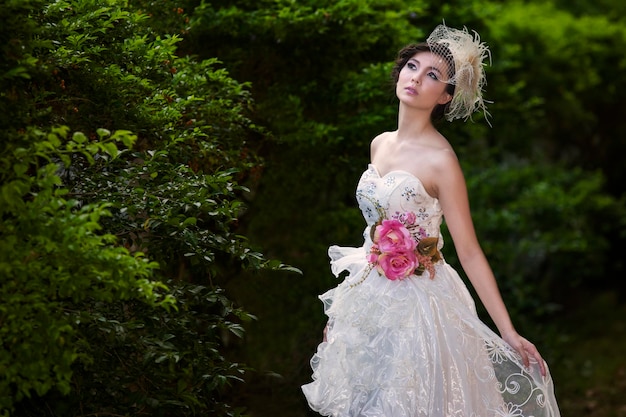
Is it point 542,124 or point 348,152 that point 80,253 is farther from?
point 542,124

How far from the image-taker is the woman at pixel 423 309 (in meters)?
3.38

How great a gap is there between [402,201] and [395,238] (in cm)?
13

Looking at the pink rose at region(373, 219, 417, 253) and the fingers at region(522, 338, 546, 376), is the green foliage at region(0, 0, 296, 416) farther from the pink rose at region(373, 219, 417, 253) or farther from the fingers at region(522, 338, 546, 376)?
the fingers at region(522, 338, 546, 376)

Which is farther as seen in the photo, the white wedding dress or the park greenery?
the white wedding dress

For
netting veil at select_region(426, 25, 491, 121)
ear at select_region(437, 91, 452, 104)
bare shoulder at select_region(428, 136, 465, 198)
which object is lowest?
bare shoulder at select_region(428, 136, 465, 198)

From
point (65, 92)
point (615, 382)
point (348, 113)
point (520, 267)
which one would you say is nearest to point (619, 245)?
point (520, 267)

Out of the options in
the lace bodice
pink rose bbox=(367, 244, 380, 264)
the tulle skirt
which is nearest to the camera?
the tulle skirt

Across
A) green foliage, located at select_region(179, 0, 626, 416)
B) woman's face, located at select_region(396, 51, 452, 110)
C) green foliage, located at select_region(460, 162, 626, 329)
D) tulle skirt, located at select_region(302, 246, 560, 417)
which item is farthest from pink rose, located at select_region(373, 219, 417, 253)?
green foliage, located at select_region(460, 162, 626, 329)

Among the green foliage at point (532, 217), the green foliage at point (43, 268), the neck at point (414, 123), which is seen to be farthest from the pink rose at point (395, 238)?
the green foliage at point (532, 217)

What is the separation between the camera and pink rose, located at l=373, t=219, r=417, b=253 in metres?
3.50

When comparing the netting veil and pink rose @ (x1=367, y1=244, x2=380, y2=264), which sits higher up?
the netting veil

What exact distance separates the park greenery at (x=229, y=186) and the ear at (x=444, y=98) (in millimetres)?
649

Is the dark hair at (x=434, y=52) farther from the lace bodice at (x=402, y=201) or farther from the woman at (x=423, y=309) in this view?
the lace bodice at (x=402, y=201)

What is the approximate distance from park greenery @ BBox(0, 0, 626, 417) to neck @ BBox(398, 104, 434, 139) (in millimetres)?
669
